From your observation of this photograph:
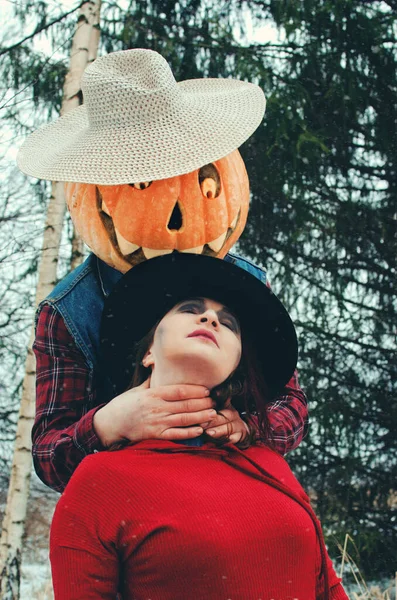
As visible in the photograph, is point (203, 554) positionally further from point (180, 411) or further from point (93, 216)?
point (93, 216)

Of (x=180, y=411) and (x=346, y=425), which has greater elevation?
(x=180, y=411)

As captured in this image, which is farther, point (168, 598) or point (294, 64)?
point (294, 64)

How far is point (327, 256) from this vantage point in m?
7.52

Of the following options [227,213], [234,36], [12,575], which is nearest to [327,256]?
[234,36]

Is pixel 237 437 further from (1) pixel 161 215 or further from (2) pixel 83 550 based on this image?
(1) pixel 161 215

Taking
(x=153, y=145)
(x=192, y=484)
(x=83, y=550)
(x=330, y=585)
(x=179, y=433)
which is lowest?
(x=330, y=585)

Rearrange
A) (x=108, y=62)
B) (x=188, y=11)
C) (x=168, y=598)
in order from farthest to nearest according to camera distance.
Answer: (x=188, y=11)
(x=108, y=62)
(x=168, y=598)

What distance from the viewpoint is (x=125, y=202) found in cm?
218

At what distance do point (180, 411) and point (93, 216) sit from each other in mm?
735

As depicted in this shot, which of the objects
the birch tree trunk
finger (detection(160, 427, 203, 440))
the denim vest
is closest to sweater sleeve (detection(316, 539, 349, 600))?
finger (detection(160, 427, 203, 440))

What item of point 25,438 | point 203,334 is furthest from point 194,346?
point 25,438

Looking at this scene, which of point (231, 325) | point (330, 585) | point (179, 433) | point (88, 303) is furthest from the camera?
point (88, 303)

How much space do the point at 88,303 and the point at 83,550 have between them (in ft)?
2.87

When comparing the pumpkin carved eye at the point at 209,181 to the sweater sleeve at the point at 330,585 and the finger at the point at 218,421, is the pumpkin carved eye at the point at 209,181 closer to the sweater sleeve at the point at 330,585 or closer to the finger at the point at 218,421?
the finger at the point at 218,421
